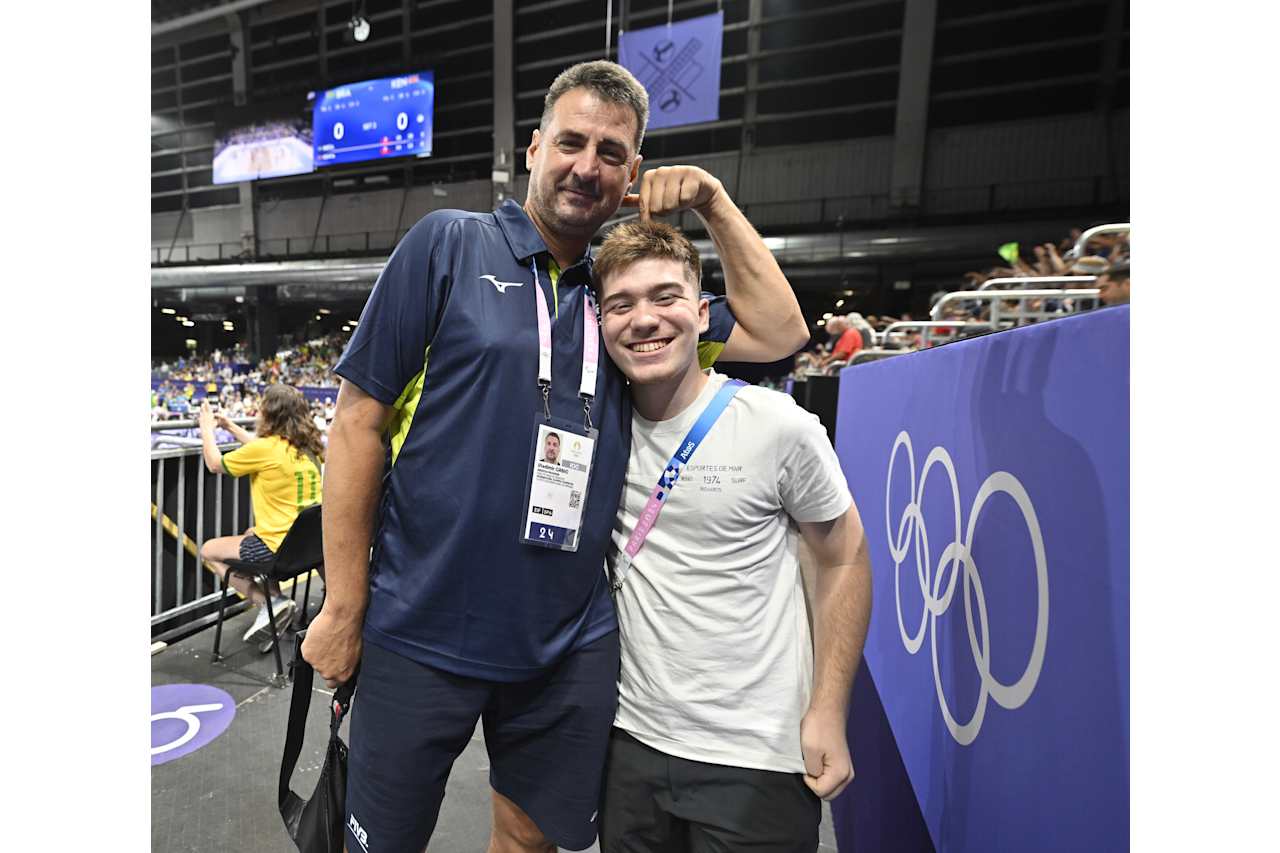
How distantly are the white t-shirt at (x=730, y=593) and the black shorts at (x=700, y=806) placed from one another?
3 cm

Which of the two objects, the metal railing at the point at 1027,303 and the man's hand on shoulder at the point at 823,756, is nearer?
the man's hand on shoulder at the point at 823,756

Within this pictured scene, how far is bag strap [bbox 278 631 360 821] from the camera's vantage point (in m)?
1.05

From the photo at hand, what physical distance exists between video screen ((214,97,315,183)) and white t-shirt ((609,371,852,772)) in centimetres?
1505

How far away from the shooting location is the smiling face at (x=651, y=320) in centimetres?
98

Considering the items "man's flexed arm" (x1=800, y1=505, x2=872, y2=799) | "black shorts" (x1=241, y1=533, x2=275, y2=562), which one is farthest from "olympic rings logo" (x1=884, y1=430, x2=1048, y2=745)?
"black shorts" (x1=241, y1=533, x2=275, y2=562)

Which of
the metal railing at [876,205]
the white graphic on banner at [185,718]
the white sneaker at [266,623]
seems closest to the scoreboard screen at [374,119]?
the metal railing at [876,205]

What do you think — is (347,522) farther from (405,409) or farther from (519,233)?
(519,233)

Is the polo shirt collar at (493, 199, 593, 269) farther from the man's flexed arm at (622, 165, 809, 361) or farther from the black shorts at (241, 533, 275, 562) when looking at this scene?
the black shorts at (241, 533, 275, 562)

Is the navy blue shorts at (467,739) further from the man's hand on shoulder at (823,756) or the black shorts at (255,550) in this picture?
the black shorts at (255,550)

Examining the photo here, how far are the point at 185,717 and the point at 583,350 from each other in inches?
102

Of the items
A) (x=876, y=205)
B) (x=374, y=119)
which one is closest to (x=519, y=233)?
(x=876, y=205)
